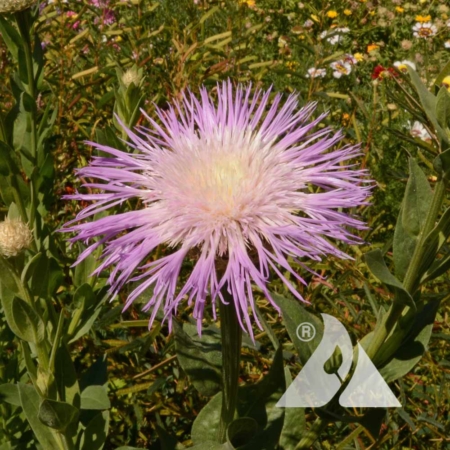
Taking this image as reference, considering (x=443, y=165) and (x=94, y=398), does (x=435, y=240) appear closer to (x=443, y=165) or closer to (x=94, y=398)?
(x=443, y=165)

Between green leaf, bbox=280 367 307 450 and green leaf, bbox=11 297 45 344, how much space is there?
17.1 inches

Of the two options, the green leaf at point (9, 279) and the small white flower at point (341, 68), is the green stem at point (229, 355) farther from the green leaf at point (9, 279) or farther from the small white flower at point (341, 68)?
the small white flower at point (341, 68)

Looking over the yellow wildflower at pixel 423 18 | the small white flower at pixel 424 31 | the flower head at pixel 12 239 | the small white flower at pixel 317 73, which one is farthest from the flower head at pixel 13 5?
the yellow wildflower at pixel 423 18

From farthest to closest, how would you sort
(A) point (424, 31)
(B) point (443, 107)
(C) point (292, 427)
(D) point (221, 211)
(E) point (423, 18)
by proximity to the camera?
(E) point (423, 18), (A) point (424, 31), (C) point (292, 427), (D) point (221, 211), (B) point (443, 107)

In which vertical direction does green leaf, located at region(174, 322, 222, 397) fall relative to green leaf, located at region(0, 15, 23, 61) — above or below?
below

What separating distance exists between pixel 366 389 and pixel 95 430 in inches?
18.2

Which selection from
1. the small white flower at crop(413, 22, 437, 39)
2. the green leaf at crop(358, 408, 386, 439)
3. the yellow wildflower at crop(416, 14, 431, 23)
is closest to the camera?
the green leaf at crop(358, 408, 386, 439)

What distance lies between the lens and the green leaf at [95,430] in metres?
1.10

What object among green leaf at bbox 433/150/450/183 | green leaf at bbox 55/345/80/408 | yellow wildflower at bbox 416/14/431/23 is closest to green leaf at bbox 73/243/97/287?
green leaf at bbox 55/345/80/408

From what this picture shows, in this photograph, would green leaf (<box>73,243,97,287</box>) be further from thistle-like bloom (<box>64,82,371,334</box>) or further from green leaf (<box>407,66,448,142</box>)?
green leaf (<box>407,66,448,142</box>)

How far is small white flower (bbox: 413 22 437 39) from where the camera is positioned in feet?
12.2

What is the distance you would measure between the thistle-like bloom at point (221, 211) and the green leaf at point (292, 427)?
0.28 metres

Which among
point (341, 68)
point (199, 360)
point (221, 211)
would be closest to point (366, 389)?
point (199, 360)

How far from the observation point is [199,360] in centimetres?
A: 107
